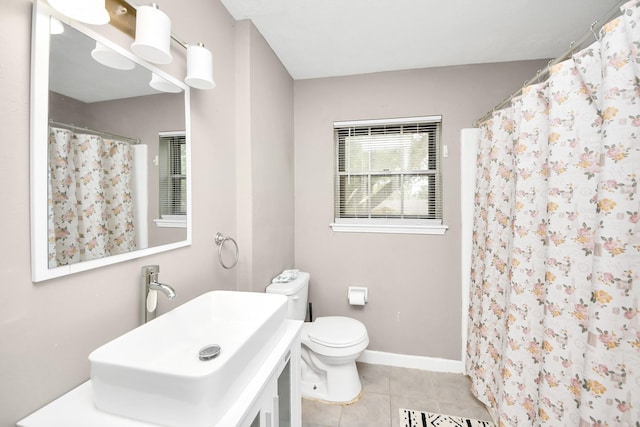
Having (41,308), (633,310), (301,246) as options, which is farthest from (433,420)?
(41,308)

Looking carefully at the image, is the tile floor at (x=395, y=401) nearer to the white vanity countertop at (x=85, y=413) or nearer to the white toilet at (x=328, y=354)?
the white toilet at (x=328, y=354)

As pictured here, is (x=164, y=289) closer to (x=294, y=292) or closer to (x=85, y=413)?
(x=85, y=413)

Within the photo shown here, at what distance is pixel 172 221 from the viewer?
121 cm

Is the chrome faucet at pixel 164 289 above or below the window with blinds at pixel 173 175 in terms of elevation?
below

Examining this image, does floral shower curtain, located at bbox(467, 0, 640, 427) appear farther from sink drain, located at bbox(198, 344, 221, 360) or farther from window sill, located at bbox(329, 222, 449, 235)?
sink drain, located at bbox(198, 344, 221, 360)

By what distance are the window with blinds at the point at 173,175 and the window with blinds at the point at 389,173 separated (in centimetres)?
142

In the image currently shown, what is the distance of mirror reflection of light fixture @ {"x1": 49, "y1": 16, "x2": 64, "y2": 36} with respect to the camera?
75 centimetres

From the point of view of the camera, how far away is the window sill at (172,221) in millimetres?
1156

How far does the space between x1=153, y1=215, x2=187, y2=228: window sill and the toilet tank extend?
0.84 metres

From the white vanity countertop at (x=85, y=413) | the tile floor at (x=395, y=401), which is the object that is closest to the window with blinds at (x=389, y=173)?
the tile floor at (x=395, y=401)

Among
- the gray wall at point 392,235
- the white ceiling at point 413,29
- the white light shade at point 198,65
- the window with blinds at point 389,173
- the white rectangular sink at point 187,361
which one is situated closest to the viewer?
the white rectangular sink at point 187,361

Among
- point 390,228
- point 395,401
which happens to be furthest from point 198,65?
point 395,401

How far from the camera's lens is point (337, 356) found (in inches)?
70.4

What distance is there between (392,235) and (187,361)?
5.82 feet
